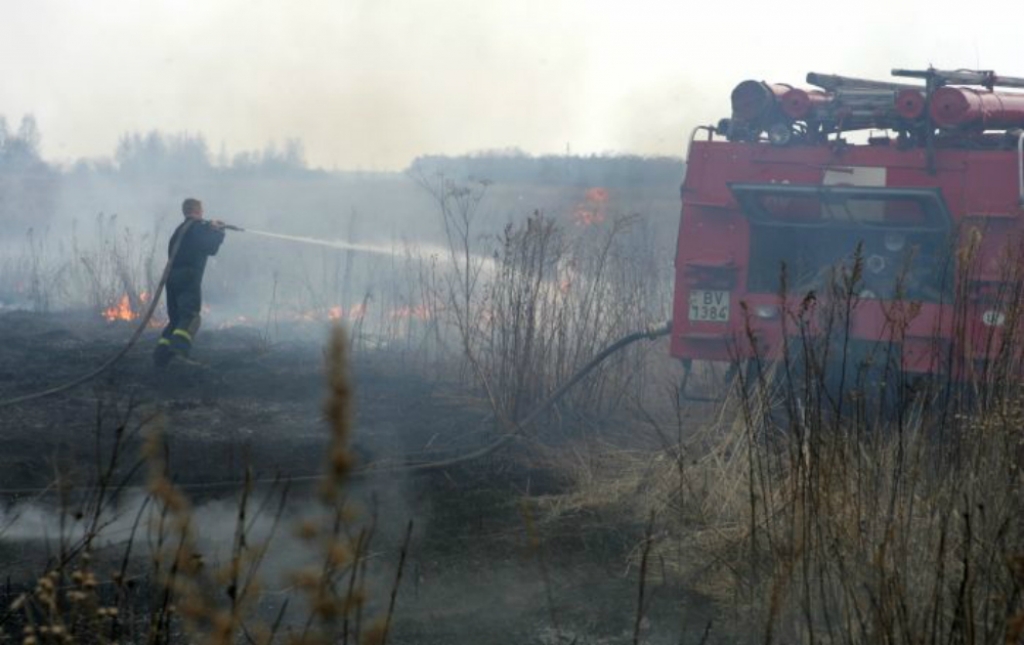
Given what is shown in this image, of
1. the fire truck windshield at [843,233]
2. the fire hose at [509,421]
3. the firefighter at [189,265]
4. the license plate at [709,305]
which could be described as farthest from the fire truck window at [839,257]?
the firefighter at [189,265]

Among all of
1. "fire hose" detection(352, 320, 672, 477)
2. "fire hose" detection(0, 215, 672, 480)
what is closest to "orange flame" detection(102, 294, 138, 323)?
"fire hose" detection(0, 215, 672, 480)

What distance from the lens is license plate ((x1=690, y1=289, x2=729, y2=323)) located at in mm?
8570

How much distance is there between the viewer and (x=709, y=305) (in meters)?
8.61

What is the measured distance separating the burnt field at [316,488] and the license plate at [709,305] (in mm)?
1302

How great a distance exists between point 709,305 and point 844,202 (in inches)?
45.5

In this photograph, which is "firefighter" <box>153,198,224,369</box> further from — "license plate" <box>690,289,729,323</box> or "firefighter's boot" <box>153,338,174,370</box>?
"license plate" <box>690,289,729,323</box>

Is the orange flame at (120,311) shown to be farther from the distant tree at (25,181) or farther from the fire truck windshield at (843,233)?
the distant tree at (25,181)

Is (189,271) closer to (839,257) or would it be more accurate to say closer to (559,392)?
(559,392)

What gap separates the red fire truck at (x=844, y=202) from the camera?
7.95 m

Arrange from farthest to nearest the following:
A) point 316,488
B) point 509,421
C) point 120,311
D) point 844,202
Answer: point 120,311 < point 509,421 < point 844,202 < point 316,488

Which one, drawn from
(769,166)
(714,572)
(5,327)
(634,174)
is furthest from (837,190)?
(634,174)

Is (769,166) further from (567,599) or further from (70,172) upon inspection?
(70,172)

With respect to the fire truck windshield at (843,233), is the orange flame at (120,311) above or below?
below

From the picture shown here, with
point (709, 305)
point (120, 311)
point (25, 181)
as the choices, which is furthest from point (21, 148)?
point (709, 305)
